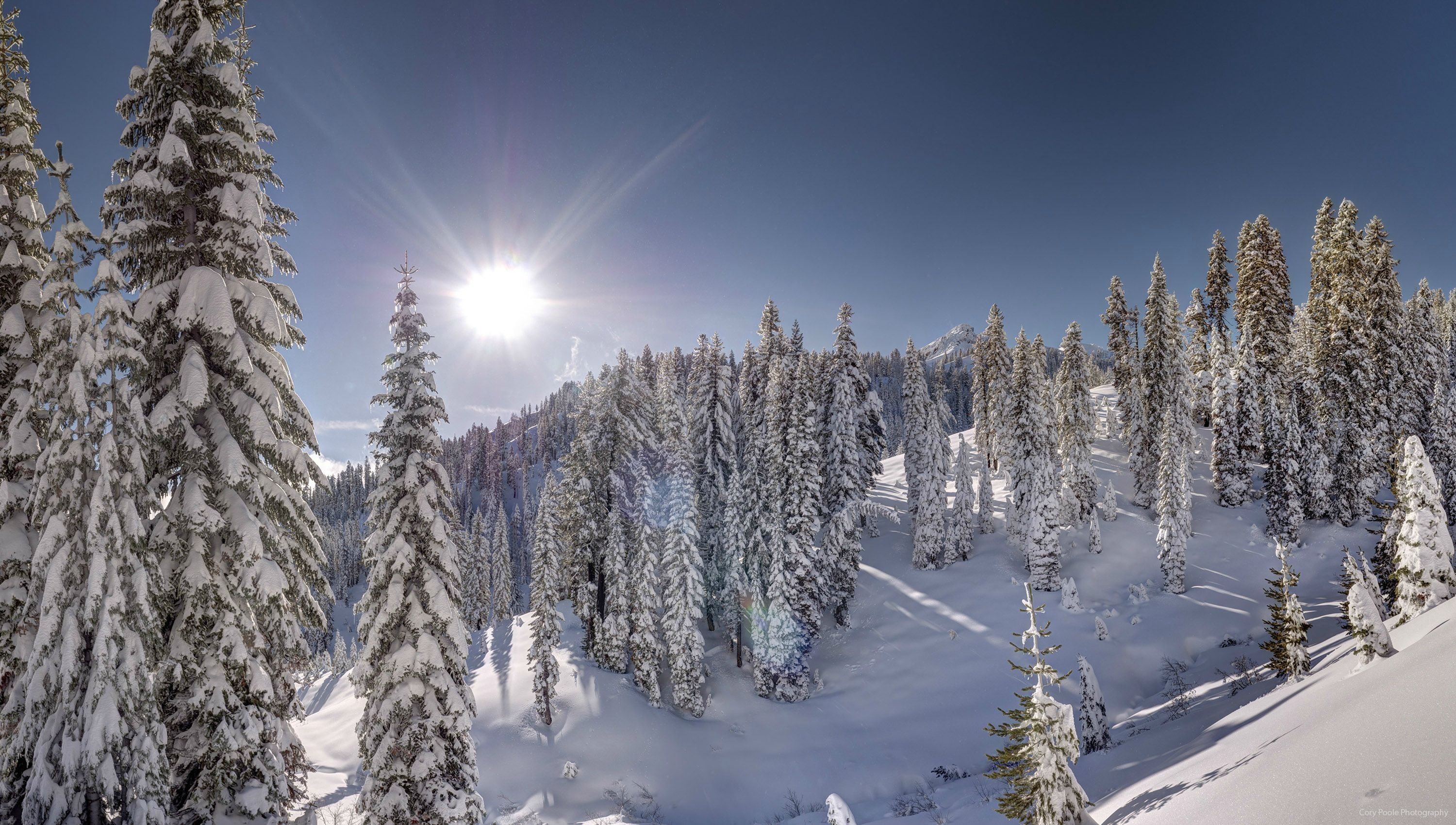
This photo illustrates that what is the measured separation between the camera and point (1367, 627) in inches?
489

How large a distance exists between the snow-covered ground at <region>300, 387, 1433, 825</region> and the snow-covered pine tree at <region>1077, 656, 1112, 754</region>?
117cm

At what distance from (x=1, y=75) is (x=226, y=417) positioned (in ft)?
32.3

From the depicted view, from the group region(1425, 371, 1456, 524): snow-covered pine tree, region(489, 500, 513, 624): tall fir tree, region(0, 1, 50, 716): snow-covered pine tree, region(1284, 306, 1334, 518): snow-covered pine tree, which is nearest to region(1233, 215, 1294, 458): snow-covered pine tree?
region(1284, 306, 1334, 518): snow-covered pine tree

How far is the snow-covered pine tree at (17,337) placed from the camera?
10586mm

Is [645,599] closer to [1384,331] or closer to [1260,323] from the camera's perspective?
[1260,323]

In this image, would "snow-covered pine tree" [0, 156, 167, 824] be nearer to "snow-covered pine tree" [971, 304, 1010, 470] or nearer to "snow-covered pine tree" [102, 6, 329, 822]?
"snow-covered pine tree" [102, 6, 329, 822]

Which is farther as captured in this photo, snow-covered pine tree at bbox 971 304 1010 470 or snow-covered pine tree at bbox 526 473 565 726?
snow-covered pine tree at bbox 971 304 1010 470

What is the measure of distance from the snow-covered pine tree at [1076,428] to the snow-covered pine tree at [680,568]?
30.4m

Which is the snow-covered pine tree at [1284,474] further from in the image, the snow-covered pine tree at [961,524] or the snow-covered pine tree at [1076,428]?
the snow-covered pine tree at [961,524]

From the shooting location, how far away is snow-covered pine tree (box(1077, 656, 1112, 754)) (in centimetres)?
2219

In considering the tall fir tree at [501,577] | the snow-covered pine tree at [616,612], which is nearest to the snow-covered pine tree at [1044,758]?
the snow-covered pine tree at [616,612]

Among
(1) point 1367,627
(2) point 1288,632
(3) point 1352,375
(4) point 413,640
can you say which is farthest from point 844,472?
(4) point 413,640

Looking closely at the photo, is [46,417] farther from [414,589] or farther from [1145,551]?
[1145,551]

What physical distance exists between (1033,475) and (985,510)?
1005 centimetres
